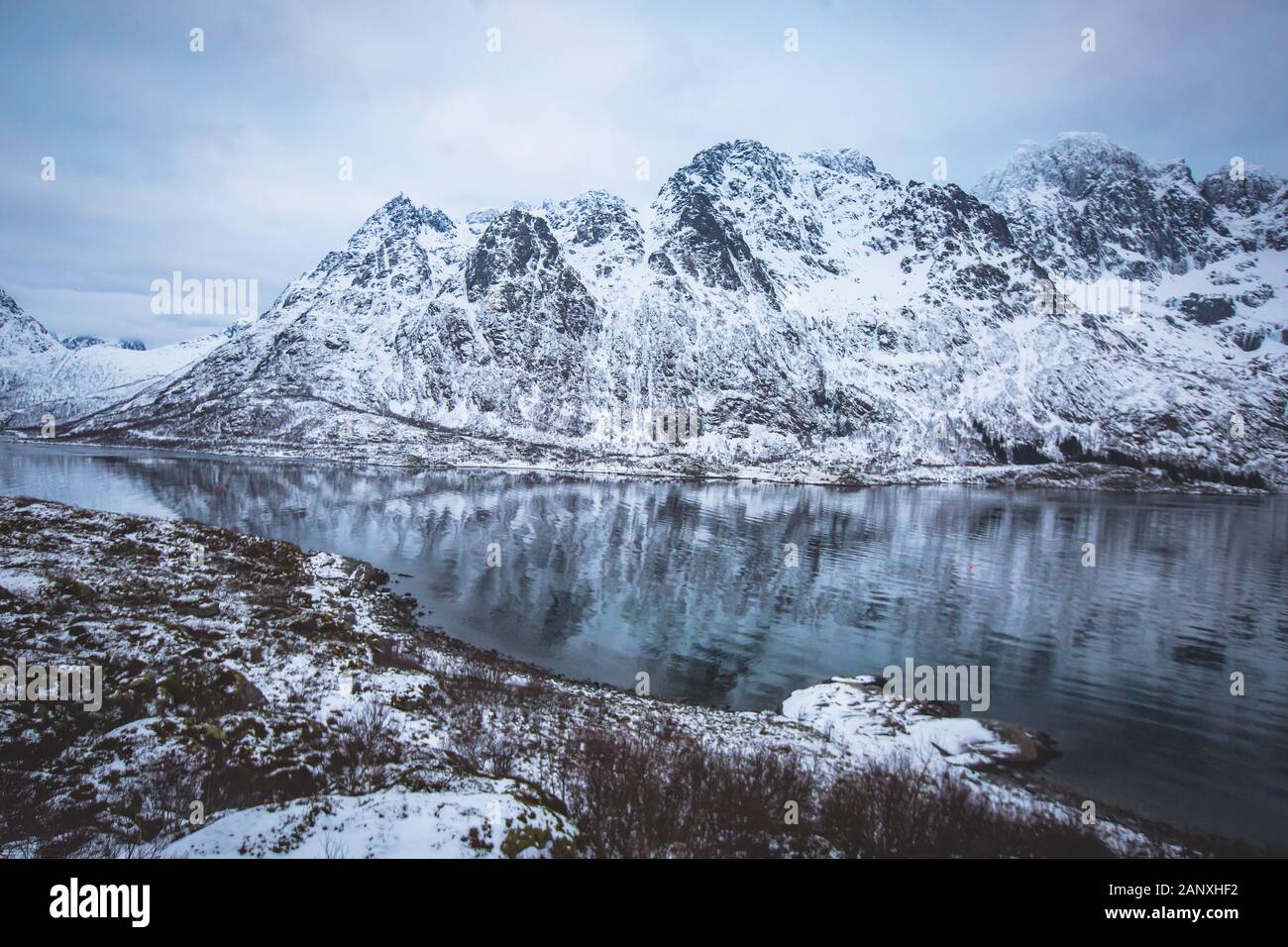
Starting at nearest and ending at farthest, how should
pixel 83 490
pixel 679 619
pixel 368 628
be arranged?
1. pixel 368 628
2. pixel 679 619
3. pixel 83 490

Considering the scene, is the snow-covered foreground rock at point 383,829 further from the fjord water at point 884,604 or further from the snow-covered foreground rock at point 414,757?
the fjord water at point 884,604

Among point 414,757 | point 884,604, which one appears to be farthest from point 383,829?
point 884,604

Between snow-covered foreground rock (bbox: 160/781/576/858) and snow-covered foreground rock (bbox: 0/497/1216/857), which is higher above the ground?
snow-covered foreground rock (bbox: 160/781/576/858)

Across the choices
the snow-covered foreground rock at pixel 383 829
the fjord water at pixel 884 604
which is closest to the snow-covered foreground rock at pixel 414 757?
the snow-covered foreground rock at pixel 383 829

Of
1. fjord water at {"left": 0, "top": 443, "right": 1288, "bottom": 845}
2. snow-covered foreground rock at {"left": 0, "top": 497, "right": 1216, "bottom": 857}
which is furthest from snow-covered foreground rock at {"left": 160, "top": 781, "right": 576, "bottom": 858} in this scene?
fjord water at {"left": 0, "top": 443, "right": 1288, "bottom": 845}

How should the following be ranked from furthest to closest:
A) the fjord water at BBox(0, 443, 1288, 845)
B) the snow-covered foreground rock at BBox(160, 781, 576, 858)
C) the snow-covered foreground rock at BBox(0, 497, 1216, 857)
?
the fjord water at BBox(0, 443, 1288, 845) → the snow-covered foreground rock at BBox(0, 497, 1216, 857) → the snow-covered foreground rock at BBox(160, 781, 576, 858)

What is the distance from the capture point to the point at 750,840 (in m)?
12.1

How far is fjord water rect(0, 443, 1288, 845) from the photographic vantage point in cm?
2620

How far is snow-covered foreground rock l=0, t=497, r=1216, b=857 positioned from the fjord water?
5.40 meters

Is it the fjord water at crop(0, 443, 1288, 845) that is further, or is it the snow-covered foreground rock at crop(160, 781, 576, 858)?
the fjord water at crop(0, 443, 1288, 845)

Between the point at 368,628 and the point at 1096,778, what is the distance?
3081 cm

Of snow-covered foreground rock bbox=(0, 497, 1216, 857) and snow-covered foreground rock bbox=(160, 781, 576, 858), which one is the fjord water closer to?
snow-covered foreground rock bbox=(0, 497, 1216, 857)
